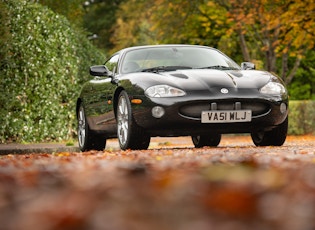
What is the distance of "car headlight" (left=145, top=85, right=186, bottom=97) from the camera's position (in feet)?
30.4

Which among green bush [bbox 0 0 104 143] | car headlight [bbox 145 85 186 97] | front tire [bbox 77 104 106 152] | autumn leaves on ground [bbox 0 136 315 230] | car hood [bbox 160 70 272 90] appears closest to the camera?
autumn leaves on ground [bbox 0 136 315 230]

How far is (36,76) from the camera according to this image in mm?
15578

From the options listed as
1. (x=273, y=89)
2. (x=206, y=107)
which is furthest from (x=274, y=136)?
(x=206, y=107)

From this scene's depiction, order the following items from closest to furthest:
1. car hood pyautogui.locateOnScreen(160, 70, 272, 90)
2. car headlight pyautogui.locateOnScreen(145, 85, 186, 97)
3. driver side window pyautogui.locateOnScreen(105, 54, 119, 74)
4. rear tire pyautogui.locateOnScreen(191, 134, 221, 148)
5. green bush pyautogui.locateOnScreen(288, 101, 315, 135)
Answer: car headlight pyautogui.locateOnScreen(145, 85, 186, 97) → car hood pyautogui.locateOnScreen(160, 70, 272, 90) → driver side window pyautogui.locateOnScreen(105, 54, 119, 74) → rear tire pyautogui.locateOnScreen(191, 134, 221, 148) → green bush pyautogui.locateOnScreen(288, 101, 315, 135)

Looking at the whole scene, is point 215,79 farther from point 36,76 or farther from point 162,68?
point 36,76

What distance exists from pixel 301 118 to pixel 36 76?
13.5m

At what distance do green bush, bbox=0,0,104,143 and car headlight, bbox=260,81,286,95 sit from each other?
579 centimetres

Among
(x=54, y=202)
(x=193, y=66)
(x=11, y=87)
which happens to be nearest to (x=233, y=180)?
(x=54, y=202)

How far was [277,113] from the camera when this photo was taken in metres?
9.81

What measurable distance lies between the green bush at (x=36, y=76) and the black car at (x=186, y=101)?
413 centimetres

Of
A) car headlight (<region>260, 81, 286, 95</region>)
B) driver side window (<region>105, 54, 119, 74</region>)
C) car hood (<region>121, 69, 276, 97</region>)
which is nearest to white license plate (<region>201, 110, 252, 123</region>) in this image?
car hood (<region>121, 69, 276, 97</region>)

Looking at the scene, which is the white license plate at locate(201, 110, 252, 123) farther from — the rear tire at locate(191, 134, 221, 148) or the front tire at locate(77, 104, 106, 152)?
the rear tire at locate(191, 134, 221, 148)

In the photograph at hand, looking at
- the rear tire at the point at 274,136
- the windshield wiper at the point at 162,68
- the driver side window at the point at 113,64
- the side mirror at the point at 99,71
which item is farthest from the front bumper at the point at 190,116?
the driver side window at the point at 113,64

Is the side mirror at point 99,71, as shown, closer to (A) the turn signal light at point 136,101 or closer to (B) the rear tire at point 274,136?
(A) the turn signal light at point 136,101
